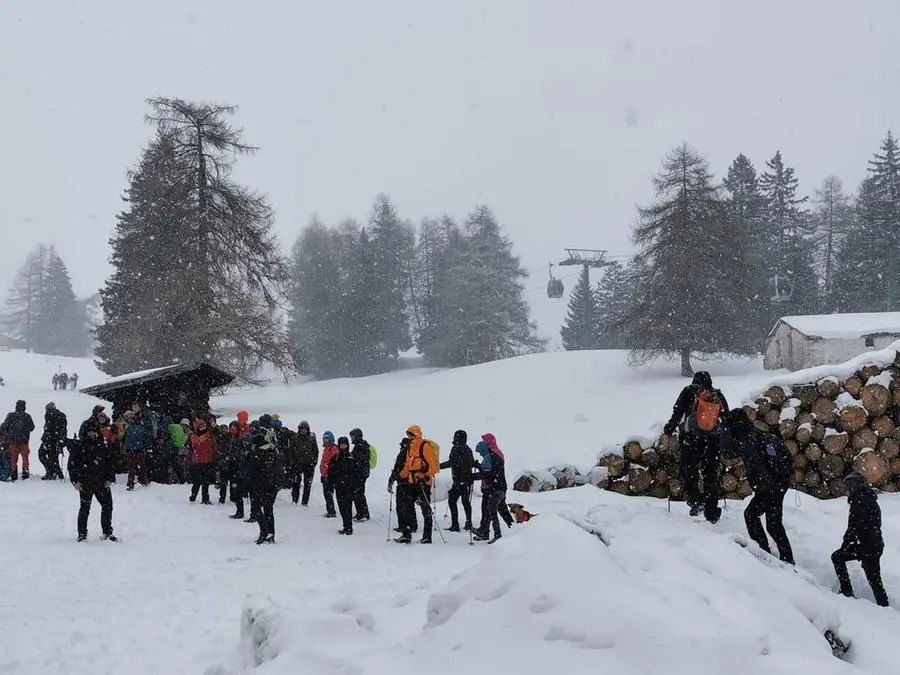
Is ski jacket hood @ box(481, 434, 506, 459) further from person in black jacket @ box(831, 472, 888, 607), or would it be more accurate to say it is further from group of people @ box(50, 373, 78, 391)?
group of people @ box(50, 373, 78, 391)

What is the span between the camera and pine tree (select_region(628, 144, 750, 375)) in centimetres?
3306

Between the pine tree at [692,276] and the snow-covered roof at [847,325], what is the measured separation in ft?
9.45

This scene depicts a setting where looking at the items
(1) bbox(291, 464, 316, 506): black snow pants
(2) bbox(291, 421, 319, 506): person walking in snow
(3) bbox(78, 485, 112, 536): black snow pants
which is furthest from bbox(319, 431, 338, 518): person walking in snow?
(3) bbox(78, 485, 112, 536): black snow pants

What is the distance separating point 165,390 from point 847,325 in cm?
2974

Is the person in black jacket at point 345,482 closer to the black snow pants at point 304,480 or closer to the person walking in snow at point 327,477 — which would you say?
the person walking in snow at point 327,477

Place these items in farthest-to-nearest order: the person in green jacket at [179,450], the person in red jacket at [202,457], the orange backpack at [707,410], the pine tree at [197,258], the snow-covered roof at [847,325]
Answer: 1. the snow-covered roof at [847,325]
2. the pine tree at [197,258]
3. the person in green jacket at [179,450]
4. the person in red jacket at [202,457]
5. the orange backpack at [707,410]

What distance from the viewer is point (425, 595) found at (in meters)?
5.92

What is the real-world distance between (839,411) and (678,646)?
9.82 meters

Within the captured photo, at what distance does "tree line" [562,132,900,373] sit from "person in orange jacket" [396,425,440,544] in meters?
24.4

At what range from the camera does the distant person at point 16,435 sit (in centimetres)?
1438

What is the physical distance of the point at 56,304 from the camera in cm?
7681

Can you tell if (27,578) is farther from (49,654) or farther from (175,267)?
(175,267)

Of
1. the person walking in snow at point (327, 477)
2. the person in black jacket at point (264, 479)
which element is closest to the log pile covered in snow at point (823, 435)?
the person walking in snow at point (327, 477)

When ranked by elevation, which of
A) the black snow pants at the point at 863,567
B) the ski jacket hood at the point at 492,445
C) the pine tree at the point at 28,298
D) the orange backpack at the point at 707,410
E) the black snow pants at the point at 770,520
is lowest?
the black snow pants at the point at 863,567
